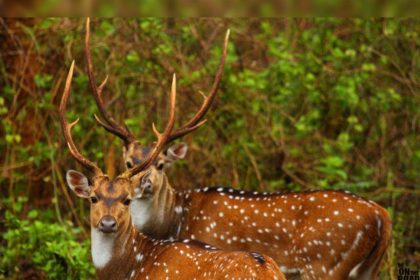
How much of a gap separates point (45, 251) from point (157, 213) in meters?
1.17

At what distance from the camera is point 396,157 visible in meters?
10.0

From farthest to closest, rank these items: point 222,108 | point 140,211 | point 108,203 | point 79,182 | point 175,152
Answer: point 222,108
point 175,152
point 140,211
point 79,182
point 108,203

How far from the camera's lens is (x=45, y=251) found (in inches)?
288

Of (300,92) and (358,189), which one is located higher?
(300,92)

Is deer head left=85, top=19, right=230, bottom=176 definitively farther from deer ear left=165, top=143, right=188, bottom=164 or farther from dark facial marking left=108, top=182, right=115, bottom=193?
dark facial marking left=108, top=182, right=115, bottom=193

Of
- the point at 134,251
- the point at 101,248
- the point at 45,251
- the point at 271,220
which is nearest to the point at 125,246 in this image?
the point at 134,251

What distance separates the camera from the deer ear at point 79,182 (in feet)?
18.9

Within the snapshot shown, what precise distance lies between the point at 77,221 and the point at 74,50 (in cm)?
186

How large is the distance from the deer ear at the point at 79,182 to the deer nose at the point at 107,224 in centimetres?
50

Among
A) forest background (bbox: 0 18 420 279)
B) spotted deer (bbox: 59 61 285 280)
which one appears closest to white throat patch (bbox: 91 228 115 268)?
spotted deer (bbox: 59 61 285 280)

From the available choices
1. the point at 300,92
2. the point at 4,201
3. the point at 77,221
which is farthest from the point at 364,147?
the point at 4,201

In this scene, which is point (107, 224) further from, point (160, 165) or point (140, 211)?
point (160, 165)

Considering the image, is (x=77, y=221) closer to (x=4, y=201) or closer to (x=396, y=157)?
(x=4, y=201)

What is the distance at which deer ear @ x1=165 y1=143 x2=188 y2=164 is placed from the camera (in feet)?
23.3
